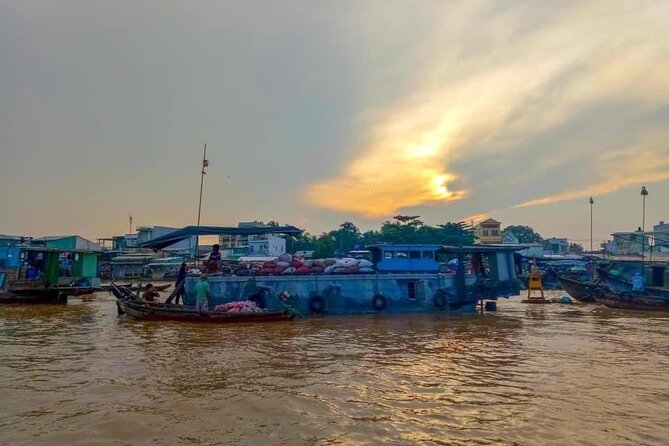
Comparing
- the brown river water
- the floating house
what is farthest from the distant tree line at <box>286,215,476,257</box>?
the brown river water

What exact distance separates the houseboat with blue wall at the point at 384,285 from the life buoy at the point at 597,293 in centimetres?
629

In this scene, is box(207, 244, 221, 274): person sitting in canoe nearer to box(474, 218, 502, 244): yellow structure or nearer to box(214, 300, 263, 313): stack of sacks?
box(214, 300, 263, 313): stack of sacks

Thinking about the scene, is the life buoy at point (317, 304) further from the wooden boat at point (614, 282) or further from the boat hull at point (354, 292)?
the wooden boat at point (614, 282)

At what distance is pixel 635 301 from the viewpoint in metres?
23.7

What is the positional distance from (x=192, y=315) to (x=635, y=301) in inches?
773

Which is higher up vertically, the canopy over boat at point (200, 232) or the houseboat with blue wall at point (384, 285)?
the canopy over boat at point (200, 232)

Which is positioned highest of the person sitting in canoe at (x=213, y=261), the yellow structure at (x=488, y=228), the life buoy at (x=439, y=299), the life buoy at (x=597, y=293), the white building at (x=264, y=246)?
the yellow structure at (x=488, y=228)

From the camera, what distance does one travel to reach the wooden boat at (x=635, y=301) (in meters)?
23.0

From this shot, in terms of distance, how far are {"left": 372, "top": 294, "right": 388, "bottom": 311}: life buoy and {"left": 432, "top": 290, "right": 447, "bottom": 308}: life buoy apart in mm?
2153

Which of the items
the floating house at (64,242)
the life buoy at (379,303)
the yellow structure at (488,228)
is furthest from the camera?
the yellow structure at (488,228)

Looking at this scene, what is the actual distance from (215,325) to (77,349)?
4.90 metres

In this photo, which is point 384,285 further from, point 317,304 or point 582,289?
point 582,289

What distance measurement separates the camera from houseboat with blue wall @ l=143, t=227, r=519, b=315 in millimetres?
19688

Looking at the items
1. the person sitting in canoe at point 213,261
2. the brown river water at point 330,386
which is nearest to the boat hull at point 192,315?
the brown river water at point 330,386
